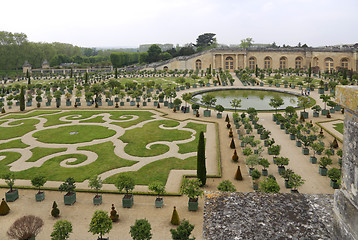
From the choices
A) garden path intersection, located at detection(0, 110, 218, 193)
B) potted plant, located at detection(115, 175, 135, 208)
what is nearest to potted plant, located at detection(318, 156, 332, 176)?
garden path intersection, located at detection(0, 110, 218, 193)

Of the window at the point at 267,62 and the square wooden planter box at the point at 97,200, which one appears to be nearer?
the square wooden planter box at the point at 97,200

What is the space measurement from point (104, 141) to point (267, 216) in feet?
99.9

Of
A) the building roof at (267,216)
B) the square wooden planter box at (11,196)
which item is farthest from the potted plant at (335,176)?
the square wooden planter box at (11,196)

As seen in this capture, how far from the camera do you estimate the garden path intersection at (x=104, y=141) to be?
26.5 metres

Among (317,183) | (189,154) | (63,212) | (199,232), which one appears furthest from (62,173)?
(317,183)

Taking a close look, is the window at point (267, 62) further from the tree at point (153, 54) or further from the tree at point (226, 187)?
the tree at point (226, 187)

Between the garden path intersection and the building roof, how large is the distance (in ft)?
53.6

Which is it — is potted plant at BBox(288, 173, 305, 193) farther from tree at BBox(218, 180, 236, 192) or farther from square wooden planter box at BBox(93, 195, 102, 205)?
square wooden planter box at BBox(93, 195, 102, 205)

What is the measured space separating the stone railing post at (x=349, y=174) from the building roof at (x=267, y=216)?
1.70 ft

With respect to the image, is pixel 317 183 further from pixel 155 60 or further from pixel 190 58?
pixel 155 60

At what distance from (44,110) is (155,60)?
3582 inches

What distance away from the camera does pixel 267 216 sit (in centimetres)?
666

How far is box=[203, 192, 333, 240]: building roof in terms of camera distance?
6.06m

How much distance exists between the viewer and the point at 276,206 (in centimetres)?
700
